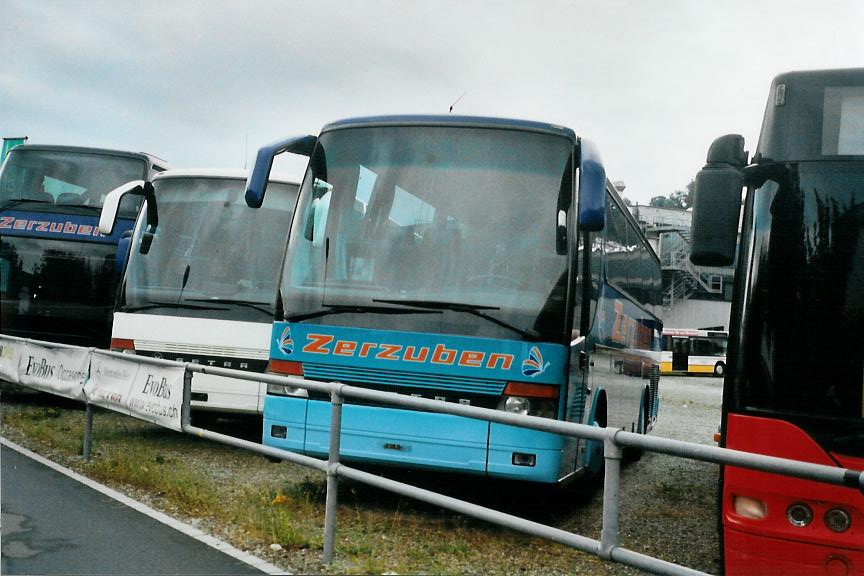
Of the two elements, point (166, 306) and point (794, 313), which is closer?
point (794, 313)

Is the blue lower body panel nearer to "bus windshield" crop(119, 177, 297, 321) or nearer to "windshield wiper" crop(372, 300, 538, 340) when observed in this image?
"windshield wiper" crop(372, 300, 538, 340)

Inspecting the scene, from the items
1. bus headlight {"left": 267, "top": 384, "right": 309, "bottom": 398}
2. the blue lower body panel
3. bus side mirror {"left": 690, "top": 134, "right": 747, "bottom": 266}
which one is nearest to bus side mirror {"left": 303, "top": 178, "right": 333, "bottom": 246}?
bus headlight {"left": 267, "top": 384, "right": 309, "bottom": 398}

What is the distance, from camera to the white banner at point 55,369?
997cm

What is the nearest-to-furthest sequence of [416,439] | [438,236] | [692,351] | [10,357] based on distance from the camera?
[416,439] < [438,236] < [10,357] < [692,351]

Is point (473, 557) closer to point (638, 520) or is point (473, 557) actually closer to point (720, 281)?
point (638, 520)

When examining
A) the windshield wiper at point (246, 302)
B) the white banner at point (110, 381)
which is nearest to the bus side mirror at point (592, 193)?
the white banner at point (110, 381)

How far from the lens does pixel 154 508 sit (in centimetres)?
732

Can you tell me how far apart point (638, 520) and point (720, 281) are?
62433mm

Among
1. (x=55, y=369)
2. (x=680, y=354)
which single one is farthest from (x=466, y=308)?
(x=680, y=354)

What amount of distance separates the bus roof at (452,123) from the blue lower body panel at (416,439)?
240cm

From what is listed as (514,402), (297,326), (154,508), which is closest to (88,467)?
(154,508)

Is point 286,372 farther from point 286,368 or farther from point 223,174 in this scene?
point 223,174

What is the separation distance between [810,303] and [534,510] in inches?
168

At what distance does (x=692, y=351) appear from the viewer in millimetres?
51875
